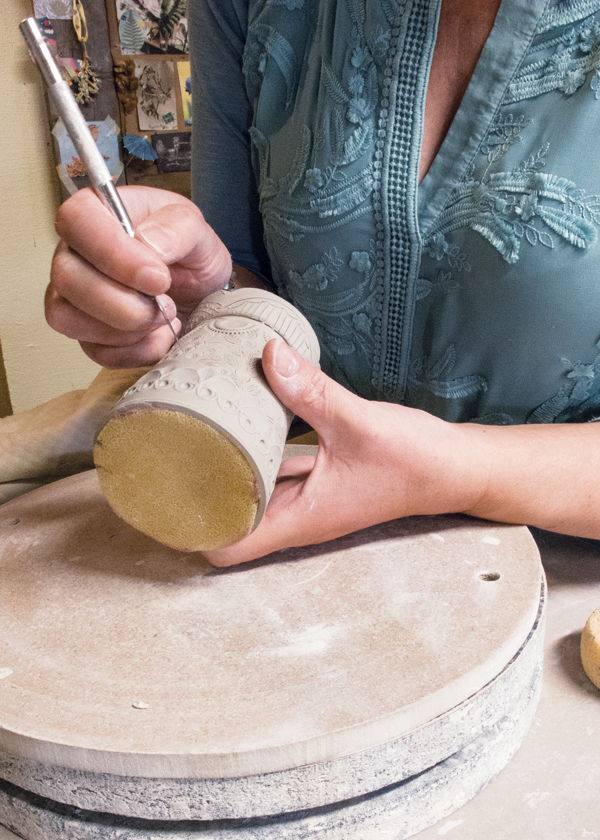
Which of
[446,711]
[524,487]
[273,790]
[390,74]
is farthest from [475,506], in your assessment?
[390,74]

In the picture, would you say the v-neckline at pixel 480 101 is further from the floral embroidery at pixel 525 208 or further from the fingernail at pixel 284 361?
the fingernail at pixel 284 361

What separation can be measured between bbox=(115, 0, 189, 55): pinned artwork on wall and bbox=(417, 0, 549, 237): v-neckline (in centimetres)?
135

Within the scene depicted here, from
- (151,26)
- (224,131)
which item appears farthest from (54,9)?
(224,131)

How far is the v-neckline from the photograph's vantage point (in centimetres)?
Answer: 72

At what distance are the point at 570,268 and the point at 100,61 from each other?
4.98 feet

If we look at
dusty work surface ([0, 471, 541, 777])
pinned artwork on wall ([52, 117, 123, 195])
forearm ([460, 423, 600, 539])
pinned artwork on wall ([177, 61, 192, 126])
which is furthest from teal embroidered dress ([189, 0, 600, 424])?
pinned artwork on wall ([177, 61, 192, 126])

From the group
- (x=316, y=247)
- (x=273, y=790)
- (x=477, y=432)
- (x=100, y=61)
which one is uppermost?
(x=100, y=61)

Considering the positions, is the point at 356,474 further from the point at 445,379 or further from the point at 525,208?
the point at 525,208

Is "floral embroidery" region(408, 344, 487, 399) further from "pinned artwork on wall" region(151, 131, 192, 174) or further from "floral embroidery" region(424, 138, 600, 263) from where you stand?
"pinned artwork on wall" region(151, 131, 192, 174)

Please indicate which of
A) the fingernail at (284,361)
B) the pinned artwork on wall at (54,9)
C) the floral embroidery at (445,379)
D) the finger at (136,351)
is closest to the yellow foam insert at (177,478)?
the fingernail at (284,361)

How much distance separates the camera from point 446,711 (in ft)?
1.77

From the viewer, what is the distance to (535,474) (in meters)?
0.72

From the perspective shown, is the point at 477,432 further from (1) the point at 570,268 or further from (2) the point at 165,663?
(2) the point at 165,663

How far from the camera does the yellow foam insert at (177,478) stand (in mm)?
553
